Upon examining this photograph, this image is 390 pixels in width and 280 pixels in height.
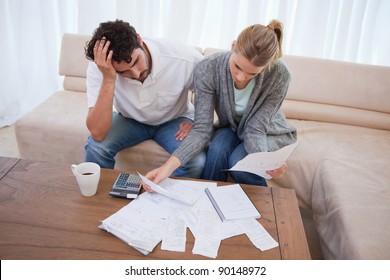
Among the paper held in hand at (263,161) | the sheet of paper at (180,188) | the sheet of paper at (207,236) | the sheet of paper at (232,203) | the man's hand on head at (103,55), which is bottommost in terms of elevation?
the sheet of paper at (207,236)

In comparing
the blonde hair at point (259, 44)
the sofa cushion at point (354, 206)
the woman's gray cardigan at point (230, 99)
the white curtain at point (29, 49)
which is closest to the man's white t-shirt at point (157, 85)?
the woman's gray cardigan at point (230, 99)

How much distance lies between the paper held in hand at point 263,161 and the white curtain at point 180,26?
4.05 feet

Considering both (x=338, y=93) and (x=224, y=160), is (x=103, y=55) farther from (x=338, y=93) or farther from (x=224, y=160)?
(x=338, y=93)

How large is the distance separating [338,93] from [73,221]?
1.51 metres

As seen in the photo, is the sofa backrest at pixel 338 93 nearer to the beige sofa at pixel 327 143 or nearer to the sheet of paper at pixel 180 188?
the beige sofa at pixel 327 143

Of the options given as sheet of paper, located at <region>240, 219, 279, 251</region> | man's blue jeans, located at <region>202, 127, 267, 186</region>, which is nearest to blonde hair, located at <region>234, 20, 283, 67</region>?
man's blue jeans, located at <region>202, 127, 267, 186</region>

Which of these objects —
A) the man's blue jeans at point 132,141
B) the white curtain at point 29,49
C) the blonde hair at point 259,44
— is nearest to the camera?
the blonde hair at point 259,44

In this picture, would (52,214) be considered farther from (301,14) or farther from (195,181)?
(301,14)

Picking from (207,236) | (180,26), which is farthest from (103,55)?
(180,26)

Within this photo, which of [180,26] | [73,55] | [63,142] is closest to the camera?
[63,142]

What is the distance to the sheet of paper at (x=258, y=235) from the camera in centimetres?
90

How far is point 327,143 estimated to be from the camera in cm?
163

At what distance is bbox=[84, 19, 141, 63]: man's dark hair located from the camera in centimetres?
113

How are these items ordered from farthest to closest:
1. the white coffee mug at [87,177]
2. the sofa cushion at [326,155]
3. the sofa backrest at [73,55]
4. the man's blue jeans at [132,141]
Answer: the sofa backrest at [73,55]
the sofa cushion at [326,155]
the man's blue jeans at [132,141]
the white coffee mug at [87,177]
